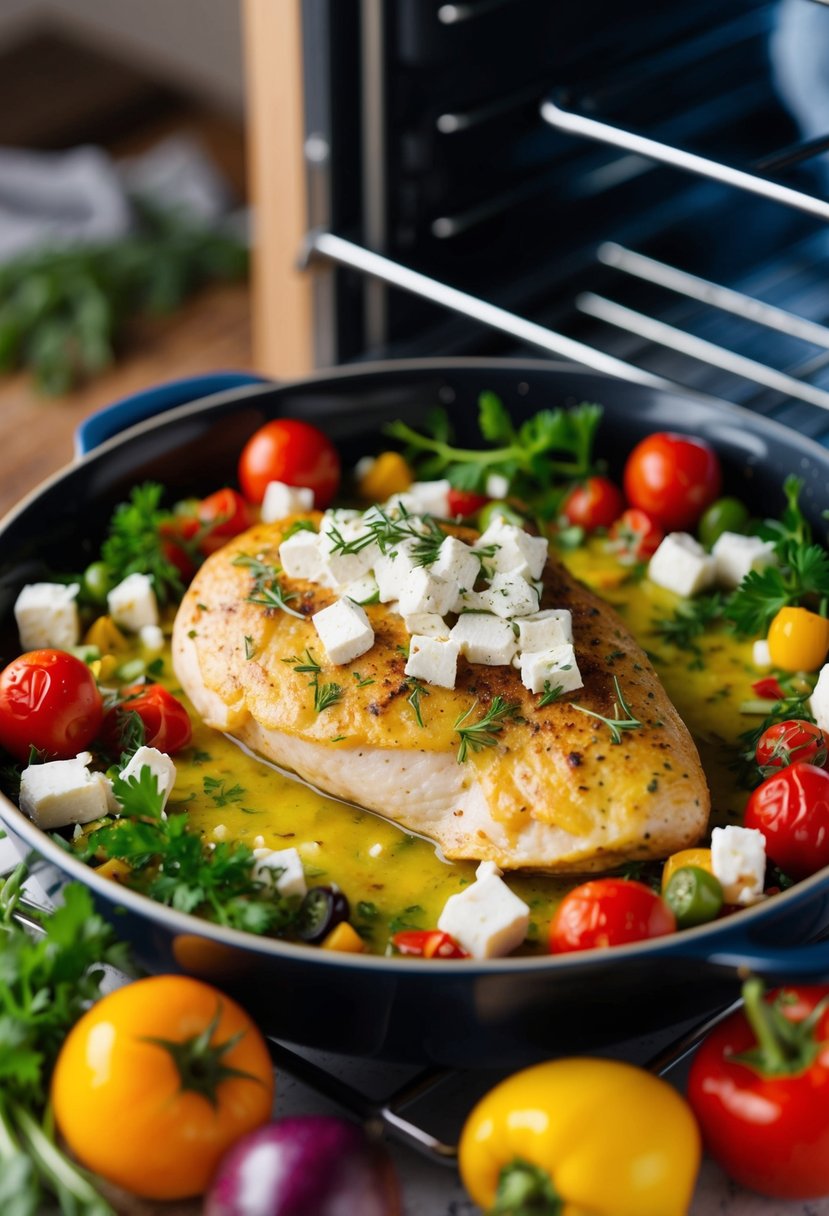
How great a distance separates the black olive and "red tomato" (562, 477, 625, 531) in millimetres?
1154

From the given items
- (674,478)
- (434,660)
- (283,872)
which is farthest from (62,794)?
(674,478)

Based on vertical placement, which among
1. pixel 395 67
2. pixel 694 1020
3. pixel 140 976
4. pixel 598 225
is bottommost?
pixel 694 1020

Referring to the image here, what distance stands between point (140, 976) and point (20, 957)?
0.66 ft

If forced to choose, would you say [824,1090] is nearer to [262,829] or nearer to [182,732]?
[262,829]

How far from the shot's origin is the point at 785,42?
3182 millimetres

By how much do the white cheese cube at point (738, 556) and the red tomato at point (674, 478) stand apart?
0.13 m

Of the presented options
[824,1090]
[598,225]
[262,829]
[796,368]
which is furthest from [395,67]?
[824,1090]

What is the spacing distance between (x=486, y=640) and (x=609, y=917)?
52 cm

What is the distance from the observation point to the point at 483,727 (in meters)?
2.15

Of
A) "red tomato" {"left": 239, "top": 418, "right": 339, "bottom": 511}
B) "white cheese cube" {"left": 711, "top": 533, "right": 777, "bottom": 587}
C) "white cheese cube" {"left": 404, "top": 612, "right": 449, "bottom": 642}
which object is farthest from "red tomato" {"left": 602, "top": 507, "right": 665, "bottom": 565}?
"white cheese cube" {"left": 404, "top": 612, "right": 449, "bottom": 642}

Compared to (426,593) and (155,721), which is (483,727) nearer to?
(426,593)

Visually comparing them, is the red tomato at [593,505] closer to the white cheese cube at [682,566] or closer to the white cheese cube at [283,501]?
the white cheese cube at [682,566]

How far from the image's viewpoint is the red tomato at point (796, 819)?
6.68 ft

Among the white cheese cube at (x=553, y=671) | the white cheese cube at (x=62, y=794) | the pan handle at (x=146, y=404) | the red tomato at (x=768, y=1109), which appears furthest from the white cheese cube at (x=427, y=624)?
the pan handle at (x=146, y=404)
